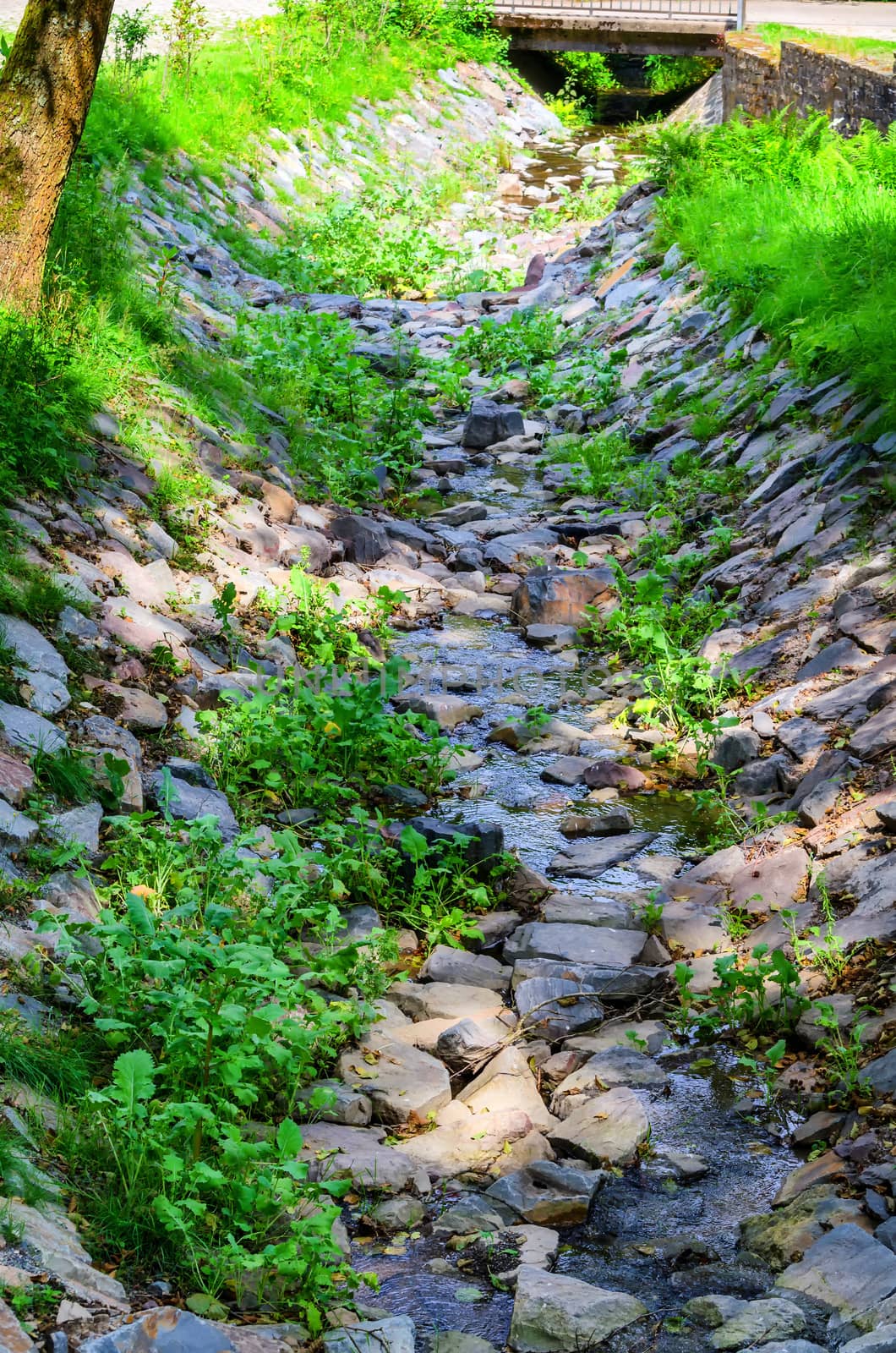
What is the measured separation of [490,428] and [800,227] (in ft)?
9.34

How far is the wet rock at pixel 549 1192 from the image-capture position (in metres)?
3.56

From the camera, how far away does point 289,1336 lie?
293 cm

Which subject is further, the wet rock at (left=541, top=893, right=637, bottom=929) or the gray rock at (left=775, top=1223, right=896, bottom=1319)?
the wet rock at (left=541, top=893, right=637, bottom=929)

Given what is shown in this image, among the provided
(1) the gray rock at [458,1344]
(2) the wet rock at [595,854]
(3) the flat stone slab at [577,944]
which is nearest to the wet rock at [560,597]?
→ (2) the wet rock at [595,854]

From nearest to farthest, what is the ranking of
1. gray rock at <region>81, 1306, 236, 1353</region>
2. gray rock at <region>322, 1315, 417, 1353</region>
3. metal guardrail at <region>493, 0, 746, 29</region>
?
gray rock at <region>81, 1306, 236, 1353</region> < gray rock at <region>322, 1315, 417, 1353</region> < metal guardrail at <region>493, 0, 746, 29</region>

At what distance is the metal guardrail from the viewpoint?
24000mm

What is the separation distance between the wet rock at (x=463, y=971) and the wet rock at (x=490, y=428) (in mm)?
7034

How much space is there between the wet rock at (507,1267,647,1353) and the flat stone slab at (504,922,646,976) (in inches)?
65.7

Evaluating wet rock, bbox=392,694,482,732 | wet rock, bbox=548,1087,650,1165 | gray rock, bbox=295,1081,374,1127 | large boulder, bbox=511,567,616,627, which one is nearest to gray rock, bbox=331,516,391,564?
large boulder, bbox=511,567,616,627

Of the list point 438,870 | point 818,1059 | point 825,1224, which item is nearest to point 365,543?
point 438,870

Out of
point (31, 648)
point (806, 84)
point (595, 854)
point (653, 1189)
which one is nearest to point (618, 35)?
point (806, 84)

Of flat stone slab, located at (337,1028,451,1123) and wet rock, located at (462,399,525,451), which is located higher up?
wet rock, located at (462,399,525,451)

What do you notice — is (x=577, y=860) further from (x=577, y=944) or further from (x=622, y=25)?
(x=622, y=25)

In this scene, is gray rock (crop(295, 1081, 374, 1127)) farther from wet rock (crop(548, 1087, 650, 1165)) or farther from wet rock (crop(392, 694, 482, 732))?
wet rock (crop(392, 694, 482, 732))
